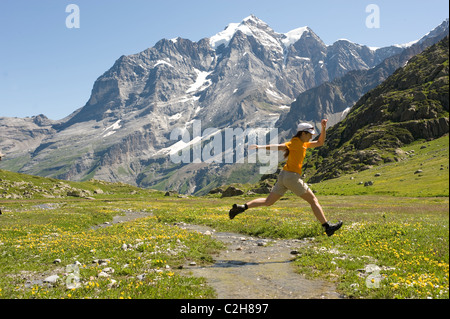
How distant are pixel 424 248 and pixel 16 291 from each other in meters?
14.8

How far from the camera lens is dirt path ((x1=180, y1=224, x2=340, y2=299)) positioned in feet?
29.6

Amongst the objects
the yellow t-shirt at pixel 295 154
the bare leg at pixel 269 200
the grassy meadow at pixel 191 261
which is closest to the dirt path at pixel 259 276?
the grassy meadow at pixel 191 261

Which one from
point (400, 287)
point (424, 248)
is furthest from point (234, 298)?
point (424, 248)

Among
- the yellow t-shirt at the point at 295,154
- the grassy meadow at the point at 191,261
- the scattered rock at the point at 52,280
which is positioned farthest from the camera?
the yellow t-shirt at the point at 295,154

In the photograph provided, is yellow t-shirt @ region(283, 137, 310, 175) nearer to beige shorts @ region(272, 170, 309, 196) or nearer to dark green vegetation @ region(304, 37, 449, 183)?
beige shorts @ region(272, 170, 309, 196)

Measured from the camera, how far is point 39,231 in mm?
22406

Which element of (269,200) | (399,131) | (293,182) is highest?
(399,131)

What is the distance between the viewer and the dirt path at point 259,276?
9023 millimetres

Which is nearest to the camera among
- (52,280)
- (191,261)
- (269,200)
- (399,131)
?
(52,280)

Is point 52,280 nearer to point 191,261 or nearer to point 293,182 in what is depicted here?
→ point 191,261

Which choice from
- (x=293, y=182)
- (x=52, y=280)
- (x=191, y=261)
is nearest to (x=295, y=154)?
(x=293, y=182)

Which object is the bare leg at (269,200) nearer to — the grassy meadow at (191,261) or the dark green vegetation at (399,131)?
the grassy meadow at (191,261)

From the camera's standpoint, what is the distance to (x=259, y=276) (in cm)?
1095
